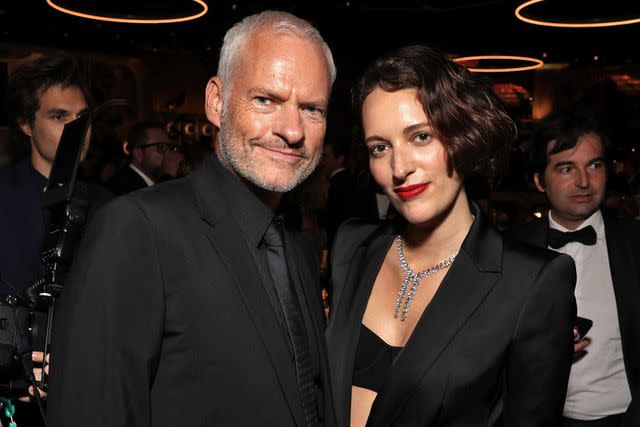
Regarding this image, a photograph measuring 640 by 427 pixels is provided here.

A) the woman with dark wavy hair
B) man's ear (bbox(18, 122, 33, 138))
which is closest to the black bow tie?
the woman with dark wavy hair

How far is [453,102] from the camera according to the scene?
175cm

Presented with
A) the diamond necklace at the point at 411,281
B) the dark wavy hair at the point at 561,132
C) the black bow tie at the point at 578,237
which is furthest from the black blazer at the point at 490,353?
the dark wavy hair at the point at 561,132

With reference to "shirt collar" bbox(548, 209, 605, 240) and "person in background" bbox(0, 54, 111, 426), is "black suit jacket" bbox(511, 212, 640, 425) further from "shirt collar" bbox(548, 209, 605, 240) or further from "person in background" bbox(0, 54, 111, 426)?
"person in background" bbox(0, 54, 111, 426)

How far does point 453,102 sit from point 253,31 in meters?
0.56

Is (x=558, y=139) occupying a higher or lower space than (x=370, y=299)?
higher

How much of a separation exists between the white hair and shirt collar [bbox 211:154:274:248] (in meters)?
0.24

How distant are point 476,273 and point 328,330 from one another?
0.45 m

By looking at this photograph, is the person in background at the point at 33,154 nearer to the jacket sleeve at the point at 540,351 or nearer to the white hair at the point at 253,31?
the white hair at the point at 253,31

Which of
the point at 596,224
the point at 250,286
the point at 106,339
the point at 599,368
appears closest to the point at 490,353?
the point at 250,286

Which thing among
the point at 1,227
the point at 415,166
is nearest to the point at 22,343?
the point at 1,227

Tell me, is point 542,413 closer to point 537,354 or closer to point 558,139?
point 537,354

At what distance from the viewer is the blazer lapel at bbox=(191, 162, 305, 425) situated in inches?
54.6

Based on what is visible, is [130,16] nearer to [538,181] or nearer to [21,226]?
[21,226]

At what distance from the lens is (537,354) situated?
1.65m
